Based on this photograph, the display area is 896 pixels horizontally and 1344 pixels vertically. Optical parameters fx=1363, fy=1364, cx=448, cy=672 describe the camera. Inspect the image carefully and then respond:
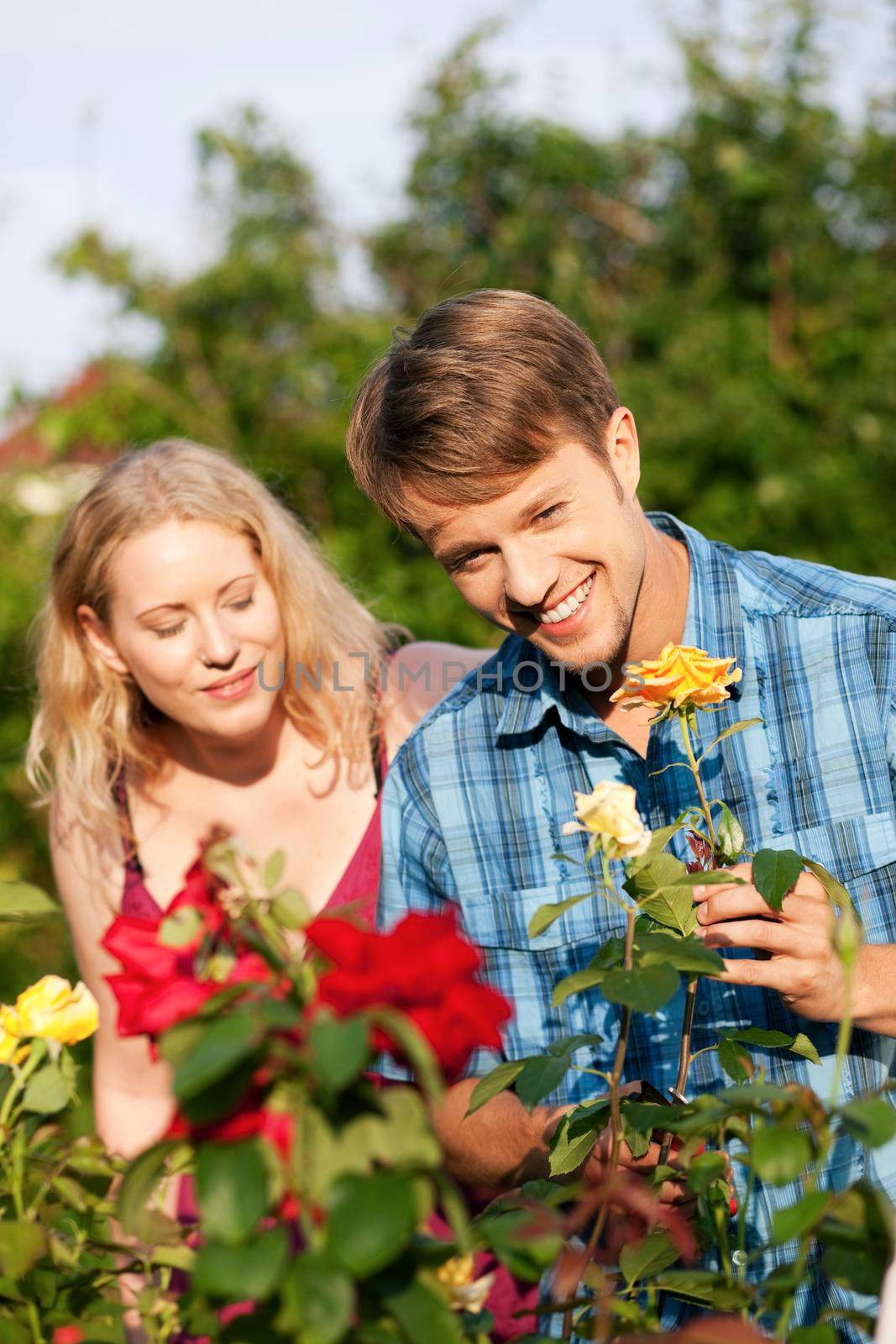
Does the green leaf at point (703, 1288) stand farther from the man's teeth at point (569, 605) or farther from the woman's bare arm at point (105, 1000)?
the woman's bare arm at point (105, 1000)

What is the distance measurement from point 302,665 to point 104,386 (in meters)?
2.99

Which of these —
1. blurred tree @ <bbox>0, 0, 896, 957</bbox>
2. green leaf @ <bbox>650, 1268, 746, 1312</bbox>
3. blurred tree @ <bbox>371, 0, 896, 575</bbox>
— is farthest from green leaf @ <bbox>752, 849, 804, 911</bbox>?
blurred tree @ <bbox>371, 0, 896, 575</bbox>

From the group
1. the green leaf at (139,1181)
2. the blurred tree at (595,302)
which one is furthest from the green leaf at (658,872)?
the blurred tree at (595,302)

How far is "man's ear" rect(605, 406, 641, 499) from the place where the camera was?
75.9 inches

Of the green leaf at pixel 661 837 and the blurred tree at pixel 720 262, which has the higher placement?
the blurred tree at pixel 720 262

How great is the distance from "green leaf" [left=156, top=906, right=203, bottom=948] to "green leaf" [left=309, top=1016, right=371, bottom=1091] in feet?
0.45

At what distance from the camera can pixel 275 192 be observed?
562cm

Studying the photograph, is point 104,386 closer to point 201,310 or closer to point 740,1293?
point 201,310

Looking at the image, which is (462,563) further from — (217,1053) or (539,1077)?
(217,1053)

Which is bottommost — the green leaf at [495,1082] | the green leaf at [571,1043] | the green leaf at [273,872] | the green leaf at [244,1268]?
the green leaf at [495,1082]

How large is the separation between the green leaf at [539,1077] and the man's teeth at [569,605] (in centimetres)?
81

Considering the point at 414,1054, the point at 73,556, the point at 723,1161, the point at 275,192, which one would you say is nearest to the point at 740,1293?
the point at 723,1161

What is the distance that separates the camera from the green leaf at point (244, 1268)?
2.22ft

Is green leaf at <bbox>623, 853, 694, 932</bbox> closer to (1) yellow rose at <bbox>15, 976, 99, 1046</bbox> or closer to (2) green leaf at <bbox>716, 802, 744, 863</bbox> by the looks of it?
(2) green leaf at <bbox>716, 802, 744, 863</bbox>
